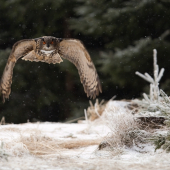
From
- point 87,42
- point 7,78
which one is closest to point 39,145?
point 7,78

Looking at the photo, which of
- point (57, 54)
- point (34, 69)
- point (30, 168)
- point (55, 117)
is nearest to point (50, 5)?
point (34, 69)

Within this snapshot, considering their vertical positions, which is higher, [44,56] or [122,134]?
[44,56]

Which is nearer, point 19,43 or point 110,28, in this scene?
point 19,43

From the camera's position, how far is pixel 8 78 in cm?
208

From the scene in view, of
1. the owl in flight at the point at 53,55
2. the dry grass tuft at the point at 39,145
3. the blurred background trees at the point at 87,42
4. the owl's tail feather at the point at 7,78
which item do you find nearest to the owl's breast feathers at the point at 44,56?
the owl in flight at the point at 53,55

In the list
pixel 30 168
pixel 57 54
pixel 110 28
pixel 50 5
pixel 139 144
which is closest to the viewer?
pixel 30 168

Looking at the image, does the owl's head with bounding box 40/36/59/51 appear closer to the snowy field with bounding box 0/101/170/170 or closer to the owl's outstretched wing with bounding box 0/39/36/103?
the owl's outstretched wing with bounding box 0/39/36/103

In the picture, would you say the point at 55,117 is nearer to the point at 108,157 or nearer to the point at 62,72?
the point at 62,72

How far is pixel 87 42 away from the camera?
679cm

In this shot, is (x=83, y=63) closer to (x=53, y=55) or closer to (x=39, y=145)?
(x=53, y=55)

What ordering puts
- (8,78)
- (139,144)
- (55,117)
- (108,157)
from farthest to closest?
(55,117) → (8,78) → (139,144) → (108,157)

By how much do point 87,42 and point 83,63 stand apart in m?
4.66

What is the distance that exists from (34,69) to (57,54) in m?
4.24

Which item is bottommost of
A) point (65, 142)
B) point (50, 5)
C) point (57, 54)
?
point (65, 142)
